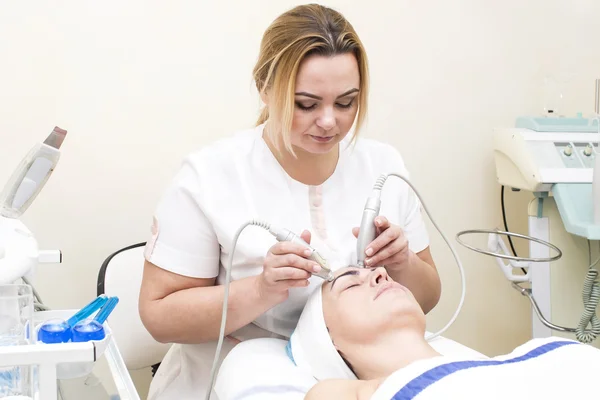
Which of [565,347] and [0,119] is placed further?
[0,119]

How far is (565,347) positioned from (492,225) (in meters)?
1.43

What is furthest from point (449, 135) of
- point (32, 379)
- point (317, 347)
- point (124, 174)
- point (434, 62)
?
point (32, 379)

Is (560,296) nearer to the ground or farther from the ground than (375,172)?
nearer to the ground

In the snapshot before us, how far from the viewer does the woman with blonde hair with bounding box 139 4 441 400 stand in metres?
1.43

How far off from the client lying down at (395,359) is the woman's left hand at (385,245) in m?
0.03

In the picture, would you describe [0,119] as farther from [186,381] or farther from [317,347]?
[317,347]

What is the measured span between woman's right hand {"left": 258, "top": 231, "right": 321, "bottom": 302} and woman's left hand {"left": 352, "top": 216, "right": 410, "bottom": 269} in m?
0.14

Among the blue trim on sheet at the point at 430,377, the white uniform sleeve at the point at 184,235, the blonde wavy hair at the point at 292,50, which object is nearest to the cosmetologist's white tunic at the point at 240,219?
the white uniform sleeve at the point at 184,235

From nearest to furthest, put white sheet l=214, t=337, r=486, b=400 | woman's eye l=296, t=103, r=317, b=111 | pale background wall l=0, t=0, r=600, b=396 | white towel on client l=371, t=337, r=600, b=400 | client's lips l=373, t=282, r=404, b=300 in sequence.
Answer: white towel on client l=371, t=337, r=600, b=400 → white sheet l=214, t=337, r=486, b=400 → client's lips l=373, t=282, r=404, b=300 → woman's eye l=296, t=103, r=317, b=111 → pale background wall l=0, t=0, r=600, b=396

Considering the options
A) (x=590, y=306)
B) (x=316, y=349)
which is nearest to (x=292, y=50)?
(x=316, y=349)

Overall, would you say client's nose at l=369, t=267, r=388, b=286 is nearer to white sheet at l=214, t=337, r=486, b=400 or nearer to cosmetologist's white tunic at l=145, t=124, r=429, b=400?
cosmetologist's white tunic at l=145, t=124, r=429, b=400

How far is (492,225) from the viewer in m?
2.54

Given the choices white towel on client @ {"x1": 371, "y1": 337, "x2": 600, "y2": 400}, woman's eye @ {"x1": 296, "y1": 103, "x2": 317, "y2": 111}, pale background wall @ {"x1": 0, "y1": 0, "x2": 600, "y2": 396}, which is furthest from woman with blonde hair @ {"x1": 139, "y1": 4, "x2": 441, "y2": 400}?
pale background wall @ {"x1": 0, "y1": 0, "x2": 600, "y2": 396}

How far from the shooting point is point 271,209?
1.53 m
